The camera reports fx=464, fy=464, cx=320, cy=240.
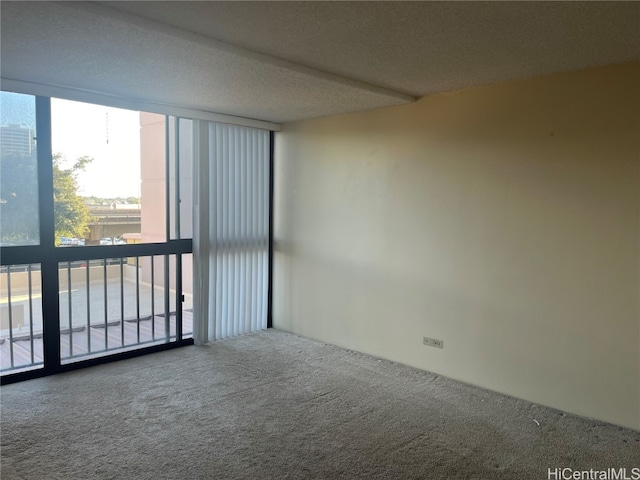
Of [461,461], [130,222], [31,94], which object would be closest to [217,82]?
[31,94]

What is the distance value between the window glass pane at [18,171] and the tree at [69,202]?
0.17m

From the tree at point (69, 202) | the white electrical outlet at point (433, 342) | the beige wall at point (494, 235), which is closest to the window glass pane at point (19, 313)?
the tree at point (69, 202)

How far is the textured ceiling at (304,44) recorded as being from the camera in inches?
79.3

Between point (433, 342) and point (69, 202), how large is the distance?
3.07m

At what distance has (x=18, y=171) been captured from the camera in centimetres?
332

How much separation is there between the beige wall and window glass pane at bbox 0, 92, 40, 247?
2256mm

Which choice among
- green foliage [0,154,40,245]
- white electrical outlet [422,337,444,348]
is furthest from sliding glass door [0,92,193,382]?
white electrical outlet [422,337,444,348]

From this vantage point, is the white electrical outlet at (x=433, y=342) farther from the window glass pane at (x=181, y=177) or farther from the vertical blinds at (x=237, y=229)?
the window glass pane at (x=181, y=177)

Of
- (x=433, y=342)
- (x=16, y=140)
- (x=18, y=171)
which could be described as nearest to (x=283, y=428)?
(x=433, y=342)

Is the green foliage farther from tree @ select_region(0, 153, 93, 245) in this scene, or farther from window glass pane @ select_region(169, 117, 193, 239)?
window glass pane @ select_region(169, 117, 193, 239)

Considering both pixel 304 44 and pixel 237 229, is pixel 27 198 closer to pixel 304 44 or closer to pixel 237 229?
pixel 237 229

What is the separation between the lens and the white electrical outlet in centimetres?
361

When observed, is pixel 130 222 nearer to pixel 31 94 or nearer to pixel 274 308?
pixel 31 94

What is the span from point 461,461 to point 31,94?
11.6ft
